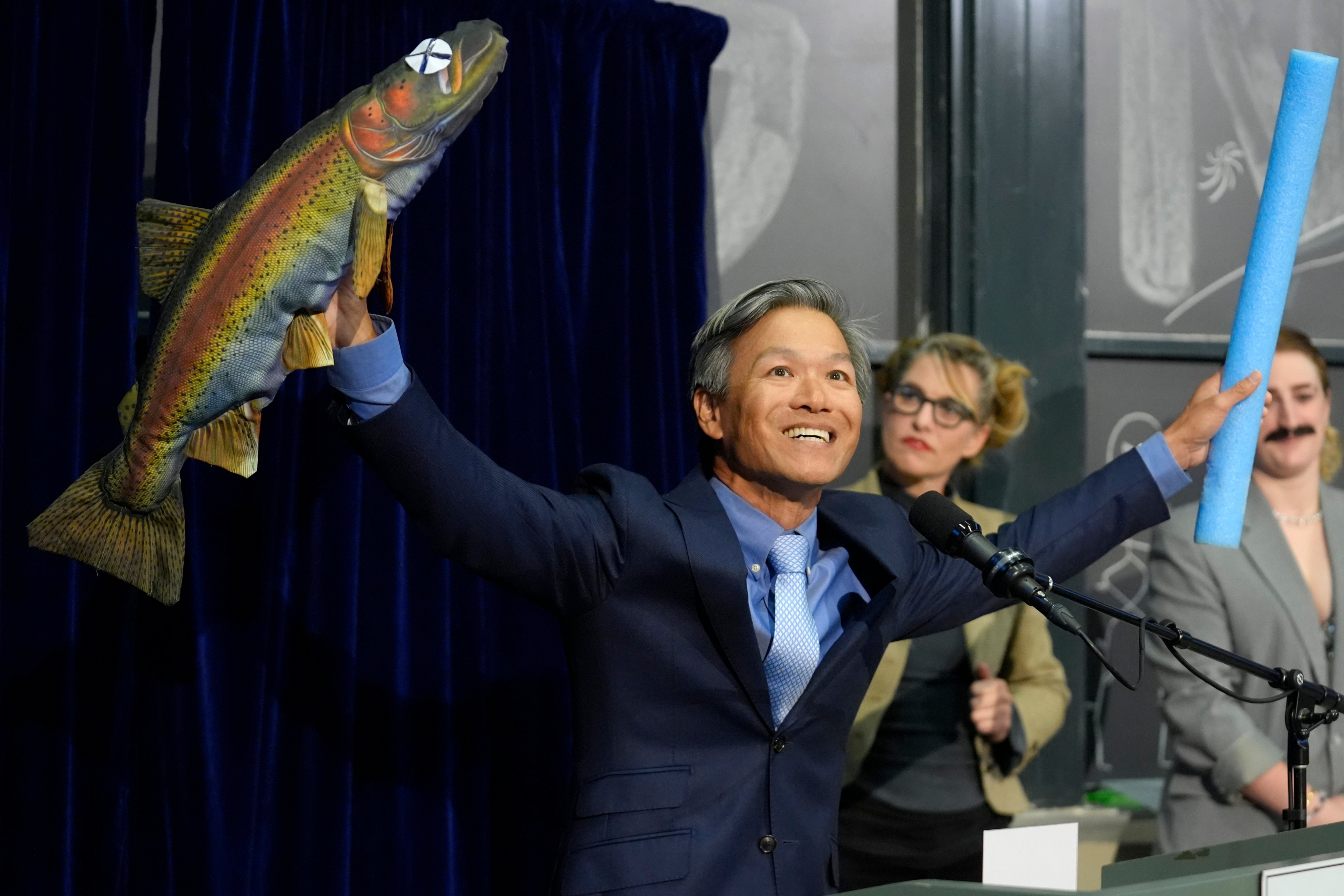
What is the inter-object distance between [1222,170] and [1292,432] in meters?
1.07

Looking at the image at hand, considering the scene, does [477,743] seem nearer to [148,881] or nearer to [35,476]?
[148,881]

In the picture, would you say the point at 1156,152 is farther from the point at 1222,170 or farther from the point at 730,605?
the point at 730,605

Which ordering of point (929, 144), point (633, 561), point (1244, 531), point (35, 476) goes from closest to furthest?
1. point (633, 561)
2. point (35, 476)
3. point (1244, 531)
4. point (929, 144)

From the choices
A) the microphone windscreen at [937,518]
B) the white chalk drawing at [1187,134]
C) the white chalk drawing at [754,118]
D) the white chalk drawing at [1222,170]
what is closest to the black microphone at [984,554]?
the microphone windscreen at [937,518]

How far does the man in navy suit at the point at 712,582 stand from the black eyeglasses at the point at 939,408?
92cm

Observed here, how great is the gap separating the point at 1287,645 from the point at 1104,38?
1713mm

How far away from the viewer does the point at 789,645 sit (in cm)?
173

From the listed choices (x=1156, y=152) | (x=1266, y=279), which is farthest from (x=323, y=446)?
(x=1156, y=152)

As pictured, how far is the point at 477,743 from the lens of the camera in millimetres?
2627

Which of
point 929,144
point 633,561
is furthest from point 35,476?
point 929,144

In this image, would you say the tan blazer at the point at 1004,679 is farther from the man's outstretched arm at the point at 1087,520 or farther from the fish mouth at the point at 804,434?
the fish mouth at the point at 804,434

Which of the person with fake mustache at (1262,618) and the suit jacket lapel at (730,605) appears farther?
the person with fake mustache at (1262,618)

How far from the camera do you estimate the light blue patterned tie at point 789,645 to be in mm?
1725

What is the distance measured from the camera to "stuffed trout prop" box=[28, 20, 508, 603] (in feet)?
4.46
